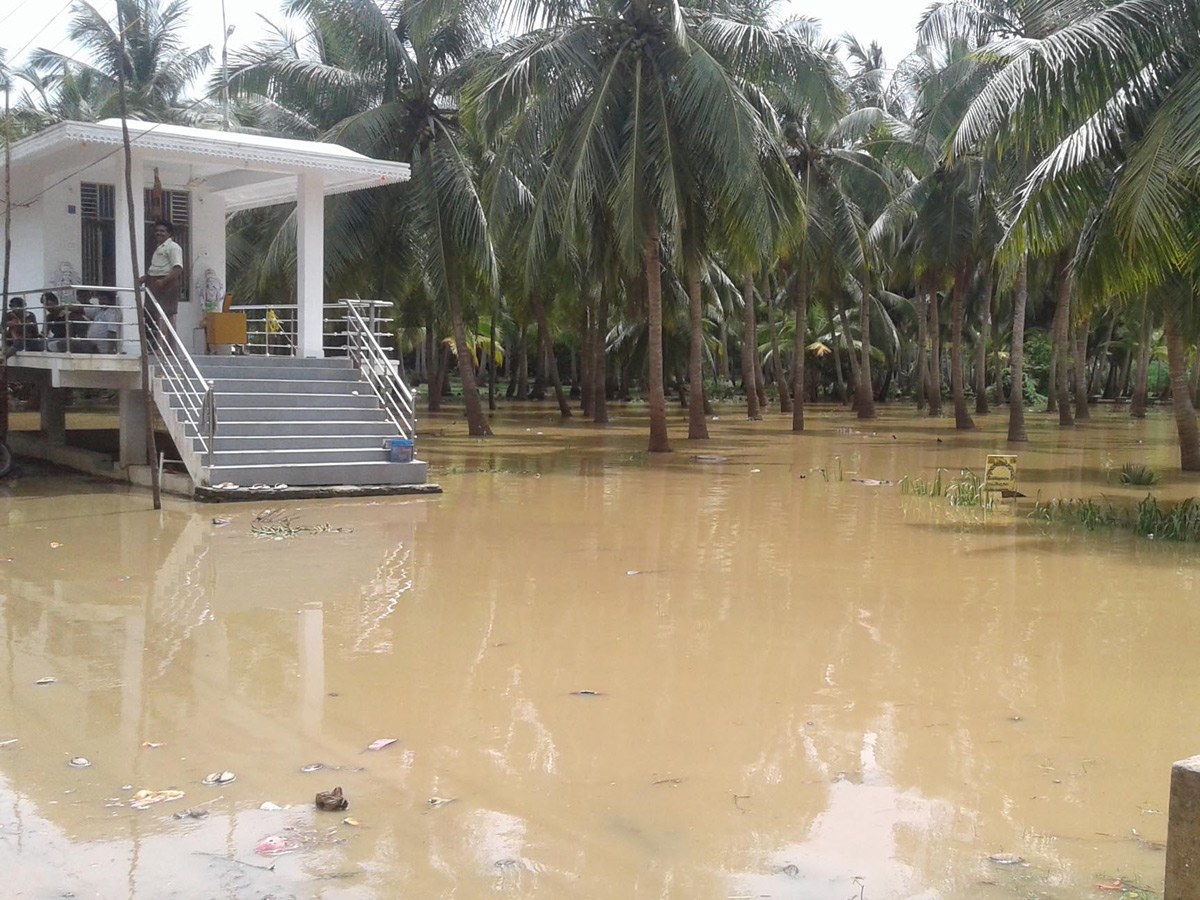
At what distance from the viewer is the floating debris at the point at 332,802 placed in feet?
16.7

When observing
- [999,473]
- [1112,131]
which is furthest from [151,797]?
[999,473]

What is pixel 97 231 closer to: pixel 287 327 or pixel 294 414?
pixel 294 414

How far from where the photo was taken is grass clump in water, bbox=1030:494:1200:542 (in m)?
12.8

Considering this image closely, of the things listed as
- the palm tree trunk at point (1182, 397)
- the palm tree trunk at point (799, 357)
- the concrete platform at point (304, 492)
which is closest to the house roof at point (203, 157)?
the concrete platform at point (304, 492)

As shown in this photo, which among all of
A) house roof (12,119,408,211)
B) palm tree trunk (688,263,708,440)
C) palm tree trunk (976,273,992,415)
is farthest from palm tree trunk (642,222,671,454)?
palm tree trunk (976,273,992,415)

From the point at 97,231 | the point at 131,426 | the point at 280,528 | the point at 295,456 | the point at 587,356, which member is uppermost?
the point at 97,231

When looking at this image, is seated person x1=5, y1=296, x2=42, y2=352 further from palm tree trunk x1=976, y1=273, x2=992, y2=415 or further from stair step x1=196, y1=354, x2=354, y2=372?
palm tree trunk x1=976, y1=273, x2=992, y2=415

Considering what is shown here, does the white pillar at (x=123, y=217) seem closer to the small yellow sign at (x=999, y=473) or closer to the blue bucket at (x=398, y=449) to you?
the blue bucket at (x=398, y=449)

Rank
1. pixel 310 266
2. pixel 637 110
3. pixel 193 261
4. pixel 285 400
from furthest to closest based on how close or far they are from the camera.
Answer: pixel 637 110 < pixel 193 261 < pixel 310 266 < pixel 285 400

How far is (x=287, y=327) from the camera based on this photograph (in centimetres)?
2856

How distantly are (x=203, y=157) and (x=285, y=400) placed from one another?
3.67 meters

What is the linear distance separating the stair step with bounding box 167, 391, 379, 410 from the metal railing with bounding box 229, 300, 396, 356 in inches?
40.8

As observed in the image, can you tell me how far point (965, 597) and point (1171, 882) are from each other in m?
6.33

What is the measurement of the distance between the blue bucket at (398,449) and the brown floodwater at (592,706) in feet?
8.95
